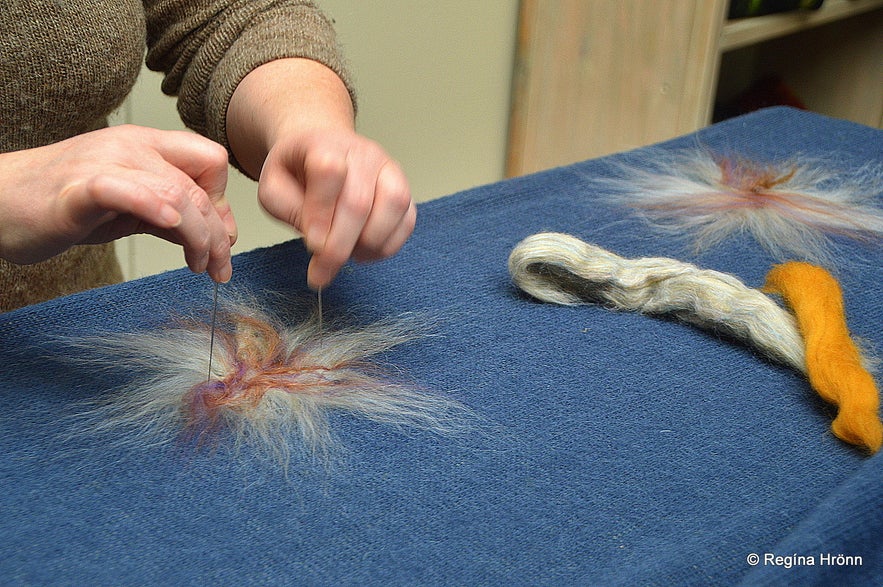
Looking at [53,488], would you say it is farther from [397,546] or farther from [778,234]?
[778,234]

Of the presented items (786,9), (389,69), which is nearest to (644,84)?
(786,9)

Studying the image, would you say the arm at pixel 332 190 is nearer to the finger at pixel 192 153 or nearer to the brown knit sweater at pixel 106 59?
the finger at pixel 192 153

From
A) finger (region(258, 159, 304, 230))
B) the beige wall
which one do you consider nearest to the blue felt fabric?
finger (region(258, 159, 304, 230))

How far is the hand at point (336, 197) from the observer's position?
2.12ft

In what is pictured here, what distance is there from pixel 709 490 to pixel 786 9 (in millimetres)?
1680

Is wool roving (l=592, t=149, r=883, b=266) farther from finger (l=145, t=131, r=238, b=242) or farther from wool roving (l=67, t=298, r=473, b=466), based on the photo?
finger (l=145, t=131, r=238, b=242)

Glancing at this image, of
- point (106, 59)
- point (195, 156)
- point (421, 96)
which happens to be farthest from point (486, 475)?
point (421, 96)

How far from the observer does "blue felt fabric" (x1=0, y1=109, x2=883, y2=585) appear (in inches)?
19.7

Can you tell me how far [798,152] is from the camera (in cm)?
115

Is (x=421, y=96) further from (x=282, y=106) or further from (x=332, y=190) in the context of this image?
(x=332, y=190)

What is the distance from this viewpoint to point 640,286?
0.77 meters

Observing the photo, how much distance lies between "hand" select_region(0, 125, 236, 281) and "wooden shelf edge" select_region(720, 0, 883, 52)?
152 centimetres

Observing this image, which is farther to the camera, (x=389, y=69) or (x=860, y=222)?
(x=389, y=69)

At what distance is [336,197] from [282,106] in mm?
178
